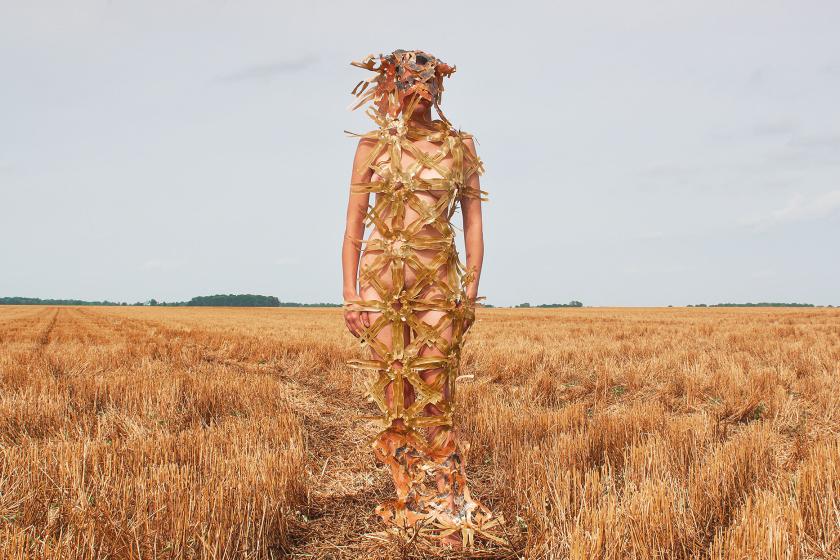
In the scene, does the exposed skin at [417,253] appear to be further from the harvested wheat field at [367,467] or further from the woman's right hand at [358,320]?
the harvested wheat field at [367,467]

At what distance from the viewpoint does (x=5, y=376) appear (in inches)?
290

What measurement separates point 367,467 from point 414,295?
1983 mm

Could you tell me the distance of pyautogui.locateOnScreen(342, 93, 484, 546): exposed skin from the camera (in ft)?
9.65

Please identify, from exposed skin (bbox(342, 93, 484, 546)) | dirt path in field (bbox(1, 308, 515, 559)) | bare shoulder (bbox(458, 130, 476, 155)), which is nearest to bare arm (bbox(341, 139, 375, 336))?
exposed skin (bbox(342, 93, 484, 546))

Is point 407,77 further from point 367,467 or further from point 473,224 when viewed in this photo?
point 367,467

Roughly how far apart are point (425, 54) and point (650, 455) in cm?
280

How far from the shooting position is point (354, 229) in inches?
122

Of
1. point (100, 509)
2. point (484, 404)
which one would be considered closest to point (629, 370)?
point (484, 404)

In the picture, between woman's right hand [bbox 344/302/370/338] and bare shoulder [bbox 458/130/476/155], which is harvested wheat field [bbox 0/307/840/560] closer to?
woman's right hand [bbox 344/302/370/338]

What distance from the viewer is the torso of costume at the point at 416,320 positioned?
2.87 meters

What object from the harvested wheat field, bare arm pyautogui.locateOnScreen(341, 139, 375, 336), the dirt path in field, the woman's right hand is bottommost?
the dirt path in field

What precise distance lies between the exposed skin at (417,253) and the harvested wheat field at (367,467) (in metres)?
0.60

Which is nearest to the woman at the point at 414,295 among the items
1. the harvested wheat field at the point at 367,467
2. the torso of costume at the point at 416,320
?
the torso of costume at the point at 416,320

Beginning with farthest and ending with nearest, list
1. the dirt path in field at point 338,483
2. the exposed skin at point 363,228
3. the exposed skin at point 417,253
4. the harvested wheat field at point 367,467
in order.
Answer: the exposed skin at point 363,228, the exposed skin at point 417,253, the dirt path in field at point 338,483, the harvested wheat field at point 367,467
